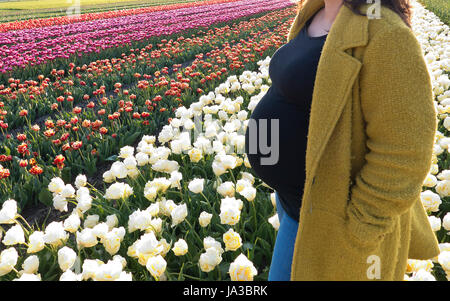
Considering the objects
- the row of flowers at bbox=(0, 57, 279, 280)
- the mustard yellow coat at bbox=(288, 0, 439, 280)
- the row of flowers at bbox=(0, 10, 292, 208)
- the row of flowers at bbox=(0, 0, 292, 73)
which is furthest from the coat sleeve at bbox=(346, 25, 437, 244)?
the row of flowers at bbox=(0, 0, 292, 73)

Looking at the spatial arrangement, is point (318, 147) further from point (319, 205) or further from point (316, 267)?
point (316, 267)

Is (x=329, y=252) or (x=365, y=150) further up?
(x=365, y=150)

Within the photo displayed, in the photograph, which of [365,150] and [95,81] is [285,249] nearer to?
[365,150]

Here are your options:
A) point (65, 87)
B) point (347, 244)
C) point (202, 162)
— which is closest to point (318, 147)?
point (347, 244)

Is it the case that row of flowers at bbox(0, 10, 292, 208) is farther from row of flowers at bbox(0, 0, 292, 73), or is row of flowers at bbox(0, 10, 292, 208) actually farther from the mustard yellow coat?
the mustard yellow coat

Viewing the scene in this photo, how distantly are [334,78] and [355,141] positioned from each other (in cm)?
23

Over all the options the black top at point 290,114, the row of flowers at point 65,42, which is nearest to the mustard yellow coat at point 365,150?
the black top at point 290,114

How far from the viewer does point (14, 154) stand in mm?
3924

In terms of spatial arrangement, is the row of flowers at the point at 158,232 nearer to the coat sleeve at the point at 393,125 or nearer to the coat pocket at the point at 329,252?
the coat pocket at the point at 329,252

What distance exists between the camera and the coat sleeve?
92 cm

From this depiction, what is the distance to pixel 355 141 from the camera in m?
1.08

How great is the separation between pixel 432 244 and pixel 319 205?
61 centimetres

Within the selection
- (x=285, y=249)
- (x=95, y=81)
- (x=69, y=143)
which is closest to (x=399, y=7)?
(x=285, y=249)

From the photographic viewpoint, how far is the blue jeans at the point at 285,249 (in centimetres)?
135
